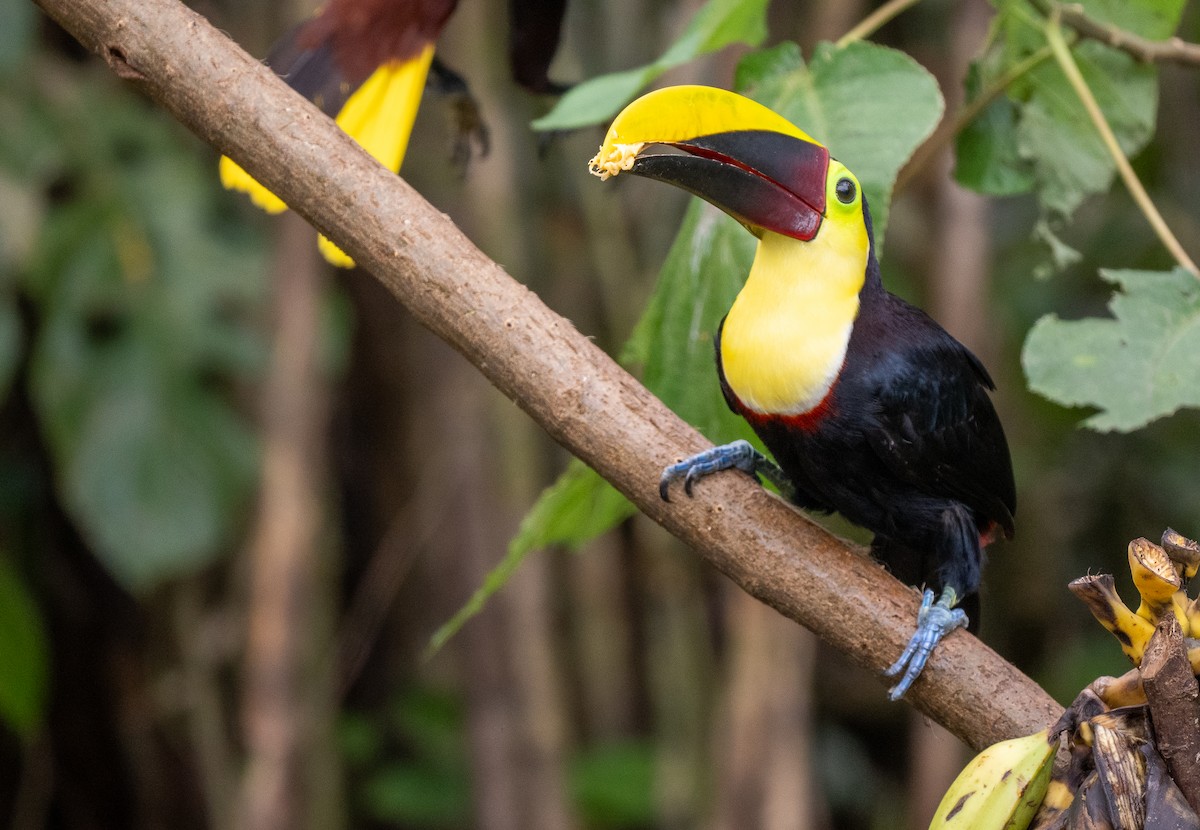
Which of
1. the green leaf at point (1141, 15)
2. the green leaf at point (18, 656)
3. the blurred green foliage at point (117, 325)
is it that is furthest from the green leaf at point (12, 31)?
the green leaf at point (1141, 15)

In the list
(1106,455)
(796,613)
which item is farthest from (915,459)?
(1106,455)

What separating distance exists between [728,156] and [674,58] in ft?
0.81

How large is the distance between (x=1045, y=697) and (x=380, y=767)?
8.31 feet

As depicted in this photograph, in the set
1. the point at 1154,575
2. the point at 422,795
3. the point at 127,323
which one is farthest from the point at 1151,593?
the point at 422,795

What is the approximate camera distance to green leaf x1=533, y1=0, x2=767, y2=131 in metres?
1.17

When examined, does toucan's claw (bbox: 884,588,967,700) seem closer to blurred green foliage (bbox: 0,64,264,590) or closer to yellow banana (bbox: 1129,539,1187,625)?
yellow banana (bbox: 1129,539,1187,625)

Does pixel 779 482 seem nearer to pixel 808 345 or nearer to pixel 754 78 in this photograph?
pixel 808 345

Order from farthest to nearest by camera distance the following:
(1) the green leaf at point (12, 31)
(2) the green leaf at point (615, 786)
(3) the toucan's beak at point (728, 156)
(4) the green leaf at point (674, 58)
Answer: (2) the green leaf at point (615, 786), (1) the green leaf at point (12, 31), (4) the green leaf at point (674, 58), (3) the toucan's beak at point (728, 156)

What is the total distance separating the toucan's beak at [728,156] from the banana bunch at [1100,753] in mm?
378

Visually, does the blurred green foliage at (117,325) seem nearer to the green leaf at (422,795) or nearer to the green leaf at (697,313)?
the green leaf at (422,795)

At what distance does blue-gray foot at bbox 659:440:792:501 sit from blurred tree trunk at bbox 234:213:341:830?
1297 millimetres

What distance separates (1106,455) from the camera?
3273mm

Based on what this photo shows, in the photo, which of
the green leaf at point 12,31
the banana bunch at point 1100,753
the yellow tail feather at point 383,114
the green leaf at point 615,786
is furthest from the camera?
the green leaf at point 615,786

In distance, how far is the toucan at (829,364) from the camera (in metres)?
0.97
